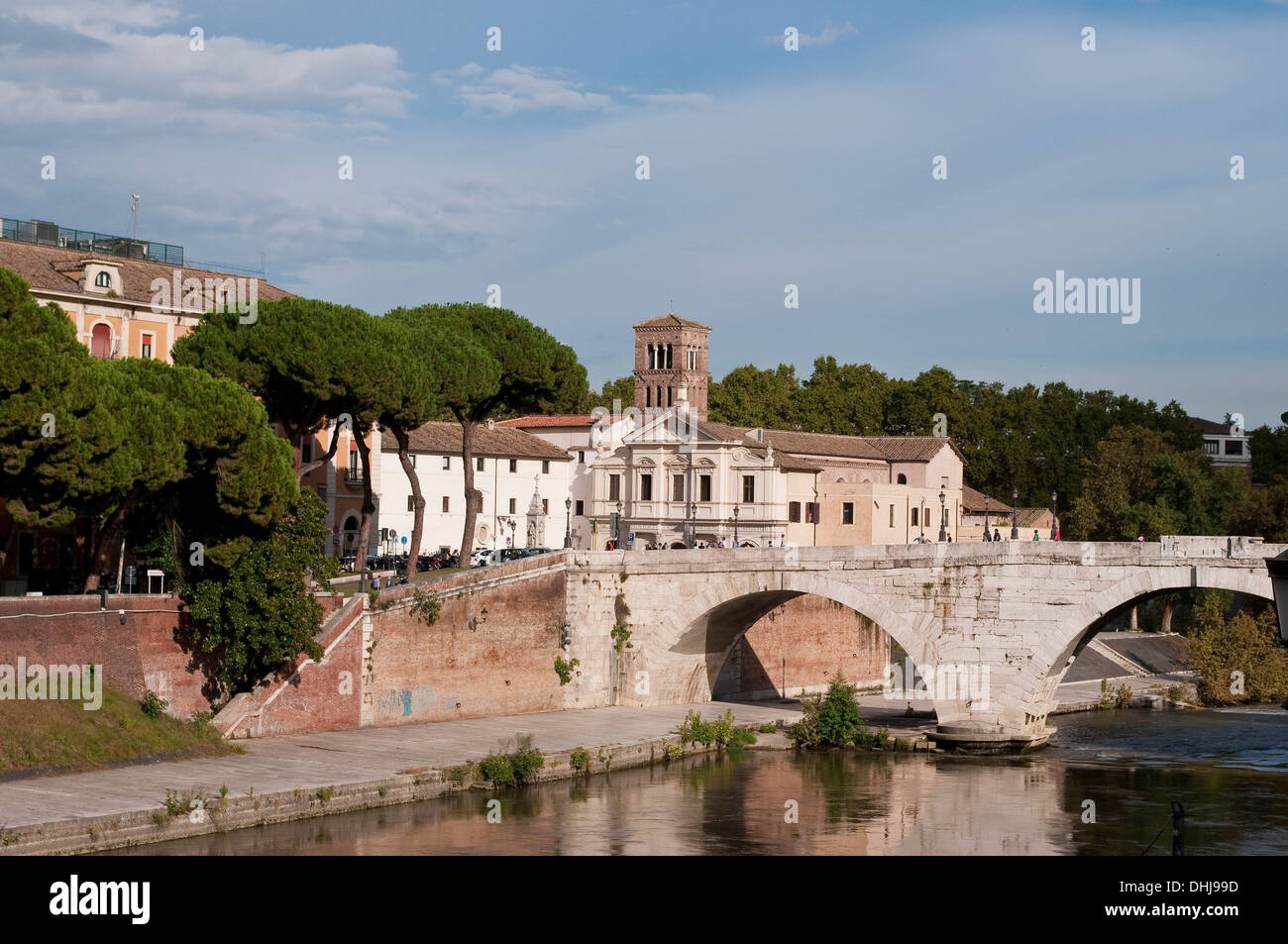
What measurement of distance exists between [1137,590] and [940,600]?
170 inches

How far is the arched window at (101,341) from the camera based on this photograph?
3703cm

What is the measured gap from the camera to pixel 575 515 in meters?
62.8

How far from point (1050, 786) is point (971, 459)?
2190 inches

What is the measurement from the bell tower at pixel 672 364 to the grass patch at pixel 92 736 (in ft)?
153

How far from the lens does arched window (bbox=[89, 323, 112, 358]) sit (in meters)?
37.0

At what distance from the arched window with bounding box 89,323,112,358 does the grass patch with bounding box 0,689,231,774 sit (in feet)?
37.9

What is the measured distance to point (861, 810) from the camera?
28531mm

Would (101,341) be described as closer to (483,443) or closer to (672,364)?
(483,443)

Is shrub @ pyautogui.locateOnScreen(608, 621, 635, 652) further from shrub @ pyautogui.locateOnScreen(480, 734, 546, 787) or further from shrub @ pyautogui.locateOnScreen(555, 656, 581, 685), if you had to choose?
shrub @ pyautogui.locateOnScreen(480, 734, 546, 787)

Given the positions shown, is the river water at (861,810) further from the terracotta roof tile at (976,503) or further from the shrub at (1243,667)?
the terracotta roof tile at (976,503)

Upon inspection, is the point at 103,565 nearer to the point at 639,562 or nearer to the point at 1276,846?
the point at 639,562

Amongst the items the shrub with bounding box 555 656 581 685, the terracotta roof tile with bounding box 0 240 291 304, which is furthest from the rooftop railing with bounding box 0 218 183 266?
the shrub with bounding box 555 656 581 685

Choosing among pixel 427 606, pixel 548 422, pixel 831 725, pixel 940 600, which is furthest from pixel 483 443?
pixel 940 600
